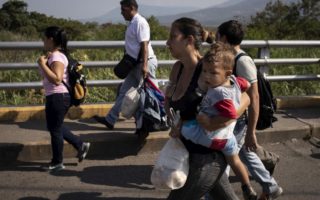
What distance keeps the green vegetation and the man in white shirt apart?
1839 mm

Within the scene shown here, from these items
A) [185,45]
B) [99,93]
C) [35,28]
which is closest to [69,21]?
[35,28]

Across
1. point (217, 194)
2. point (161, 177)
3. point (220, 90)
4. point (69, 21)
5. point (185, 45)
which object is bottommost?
point (69, 21)

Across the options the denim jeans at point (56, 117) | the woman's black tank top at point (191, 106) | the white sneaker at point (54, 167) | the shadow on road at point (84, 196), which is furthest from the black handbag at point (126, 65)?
the woman's black tank top at point (191, 106)

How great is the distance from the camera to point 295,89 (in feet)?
29.5

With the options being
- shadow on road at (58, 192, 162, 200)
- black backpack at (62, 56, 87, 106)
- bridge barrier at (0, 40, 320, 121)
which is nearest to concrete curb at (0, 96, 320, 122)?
bridge barrier at (0, 40, 320, 121)

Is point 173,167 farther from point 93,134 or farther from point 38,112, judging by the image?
point 38,112

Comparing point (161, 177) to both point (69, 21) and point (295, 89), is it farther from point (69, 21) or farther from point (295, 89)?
point (69, 21)

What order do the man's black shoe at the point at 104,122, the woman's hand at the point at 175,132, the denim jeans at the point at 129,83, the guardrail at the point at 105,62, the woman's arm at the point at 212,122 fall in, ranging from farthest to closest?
the guardrail at the point at 105,62 → the man's black shoe at the point at 104,122 → the denim jeans at the point at 129,83 → the woman's hand at the point at 175,132 → the woman's arm at the point at 212,122

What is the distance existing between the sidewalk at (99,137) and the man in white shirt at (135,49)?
0.23m

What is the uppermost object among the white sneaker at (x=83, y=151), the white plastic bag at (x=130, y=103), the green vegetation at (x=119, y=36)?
the white plastic bag at (x=130, y=103)

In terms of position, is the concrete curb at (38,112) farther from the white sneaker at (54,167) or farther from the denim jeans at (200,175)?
Result: the denim jeans at (200,175)

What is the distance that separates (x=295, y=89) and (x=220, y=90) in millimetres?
6606

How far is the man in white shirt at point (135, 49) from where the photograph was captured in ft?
18.6

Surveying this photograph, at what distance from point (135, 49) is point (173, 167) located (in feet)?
10.2
